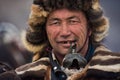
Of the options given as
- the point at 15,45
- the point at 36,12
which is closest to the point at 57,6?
the point at 36,12

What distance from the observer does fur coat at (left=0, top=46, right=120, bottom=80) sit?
12.9 feet

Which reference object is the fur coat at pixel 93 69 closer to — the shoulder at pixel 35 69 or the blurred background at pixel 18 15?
the shoulder at pixel 35 69

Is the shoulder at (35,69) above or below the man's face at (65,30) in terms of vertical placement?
below

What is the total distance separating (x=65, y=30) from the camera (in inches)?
158

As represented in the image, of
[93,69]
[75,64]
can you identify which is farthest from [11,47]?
[75,64]

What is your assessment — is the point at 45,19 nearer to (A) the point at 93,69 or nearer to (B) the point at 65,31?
(B) the point at 65,31

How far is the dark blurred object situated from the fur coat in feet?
4.56

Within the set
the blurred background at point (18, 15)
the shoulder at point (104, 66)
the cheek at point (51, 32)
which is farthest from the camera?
the blurred background at point (18, 15)

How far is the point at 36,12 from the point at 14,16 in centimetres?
153

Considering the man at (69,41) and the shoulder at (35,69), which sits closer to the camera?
the man at (69,41)

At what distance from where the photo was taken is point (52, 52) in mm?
4258

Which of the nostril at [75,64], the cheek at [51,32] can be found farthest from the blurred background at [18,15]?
the nostril at [75,64]

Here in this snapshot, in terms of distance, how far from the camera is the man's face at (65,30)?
4.02 meters

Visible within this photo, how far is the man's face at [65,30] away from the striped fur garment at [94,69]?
17 cm
